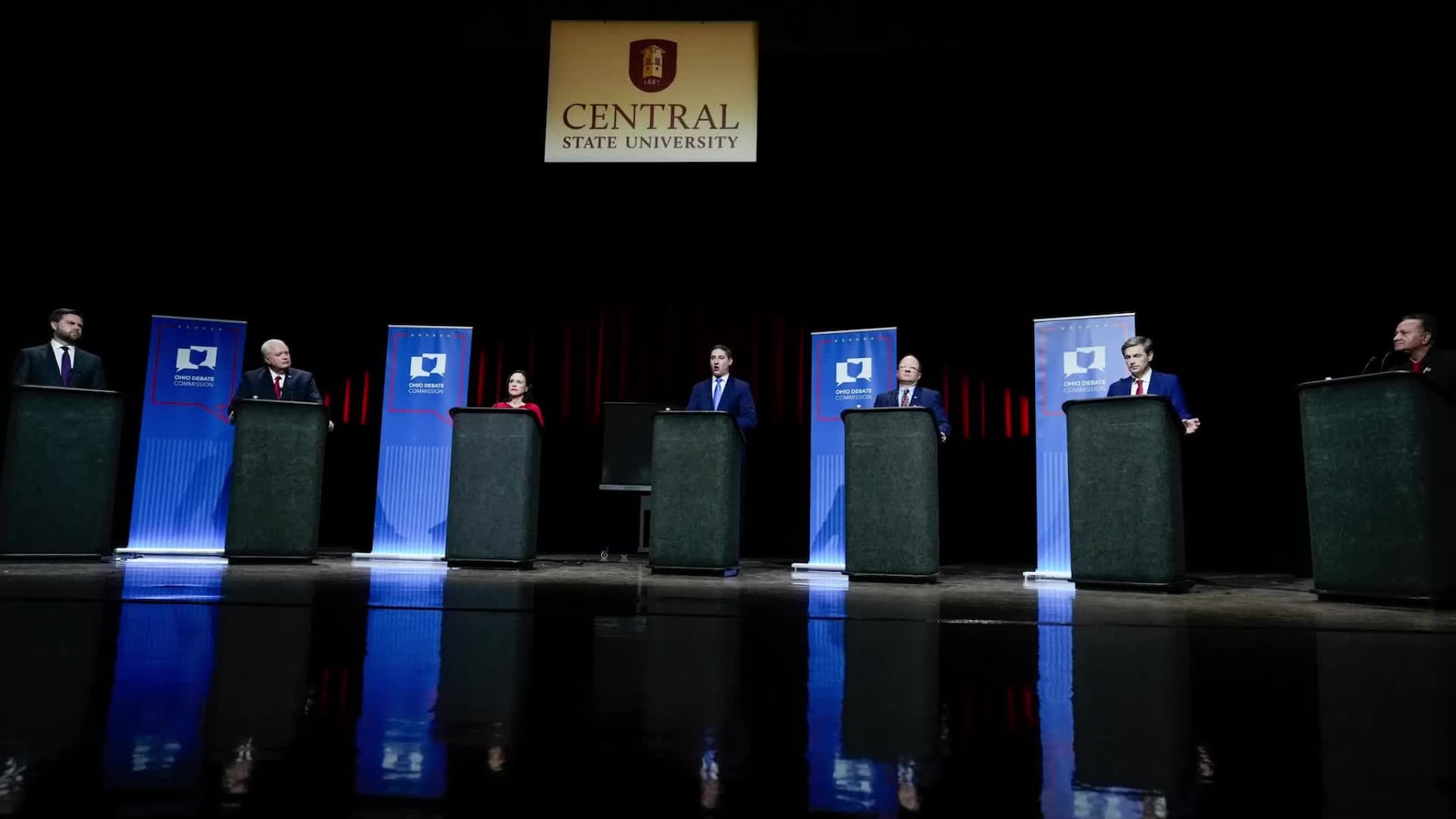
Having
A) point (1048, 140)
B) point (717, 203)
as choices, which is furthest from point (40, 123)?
point (1048, 140)

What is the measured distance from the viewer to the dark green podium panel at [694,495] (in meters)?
4.66

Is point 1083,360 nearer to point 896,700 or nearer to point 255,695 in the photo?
point 896,700

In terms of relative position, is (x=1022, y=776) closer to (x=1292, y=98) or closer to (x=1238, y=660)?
→ (x=1238, y=660)

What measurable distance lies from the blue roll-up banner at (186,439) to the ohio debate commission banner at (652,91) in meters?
3.12

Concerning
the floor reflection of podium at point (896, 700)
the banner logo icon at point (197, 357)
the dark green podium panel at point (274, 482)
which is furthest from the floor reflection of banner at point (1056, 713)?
the banner logo icon at point (197, 357)

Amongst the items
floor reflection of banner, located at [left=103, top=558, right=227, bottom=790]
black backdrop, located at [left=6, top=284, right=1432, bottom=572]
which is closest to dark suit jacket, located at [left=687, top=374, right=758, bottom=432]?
black backdrop, located at [left=6, top=284, right=1432, bottom=572]

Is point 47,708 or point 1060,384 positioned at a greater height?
point 1060,384

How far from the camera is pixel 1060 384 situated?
580 centimetres

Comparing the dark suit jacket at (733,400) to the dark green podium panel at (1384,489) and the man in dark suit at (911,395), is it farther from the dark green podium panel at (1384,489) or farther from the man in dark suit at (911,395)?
the dark green podium panel at (1384,489)

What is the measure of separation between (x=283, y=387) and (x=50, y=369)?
1307 millimetres

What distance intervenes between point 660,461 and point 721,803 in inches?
160

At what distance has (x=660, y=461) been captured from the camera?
477 centimetres

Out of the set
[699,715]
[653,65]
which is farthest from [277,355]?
[699,715]

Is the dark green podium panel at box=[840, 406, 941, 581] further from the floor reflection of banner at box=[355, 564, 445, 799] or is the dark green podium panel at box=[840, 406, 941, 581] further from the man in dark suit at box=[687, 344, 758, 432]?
the floor reflection of banner at box=[355, 564, 445, 799]
